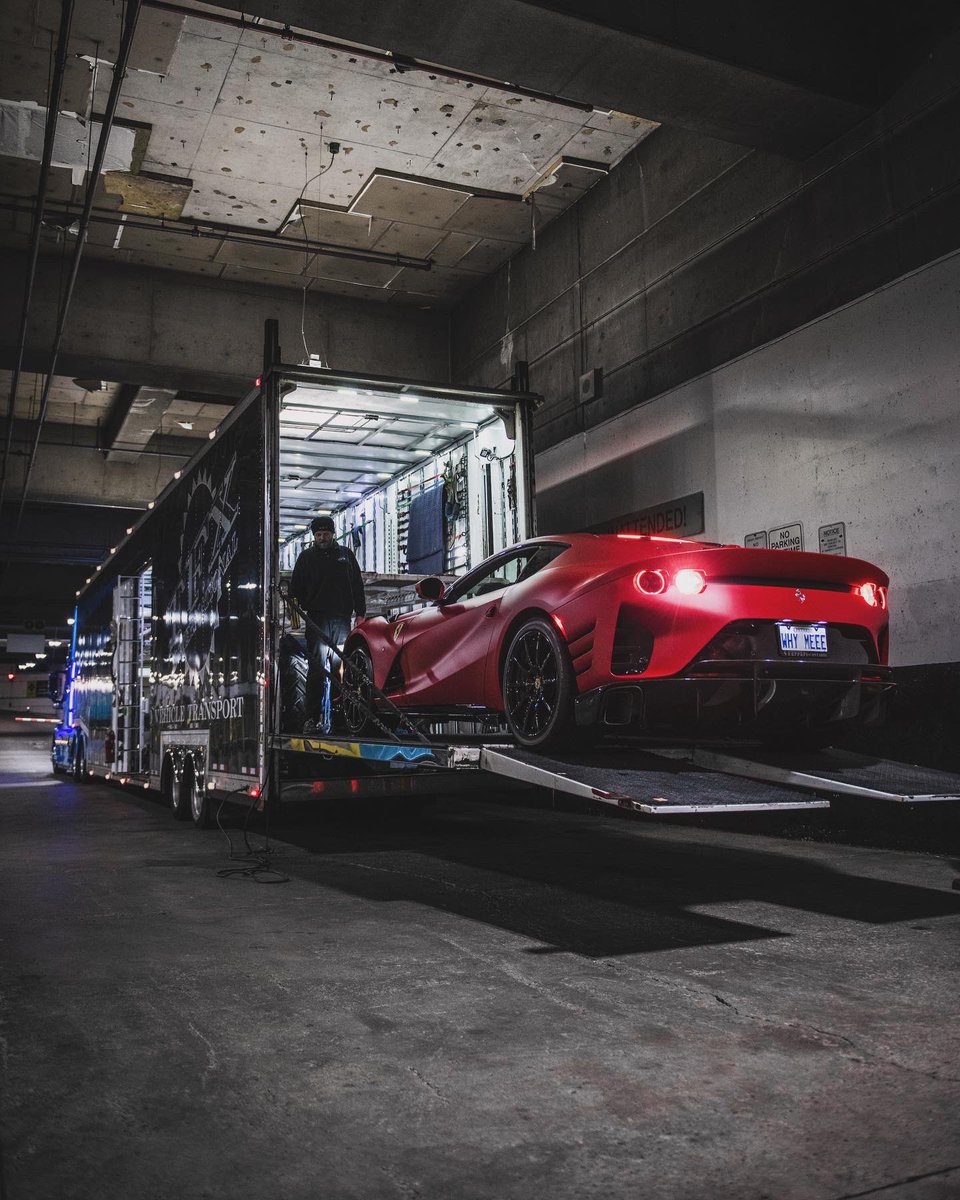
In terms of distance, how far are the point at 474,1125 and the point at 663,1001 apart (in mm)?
1360

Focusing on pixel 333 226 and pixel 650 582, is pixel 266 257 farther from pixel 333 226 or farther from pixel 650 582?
pixel 650 582

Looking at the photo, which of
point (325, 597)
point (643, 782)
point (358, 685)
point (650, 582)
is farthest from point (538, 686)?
point (325, 597)

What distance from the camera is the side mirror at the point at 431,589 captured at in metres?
6.99

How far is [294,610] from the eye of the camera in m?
9.39

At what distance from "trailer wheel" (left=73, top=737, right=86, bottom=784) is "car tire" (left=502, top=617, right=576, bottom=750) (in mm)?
13152

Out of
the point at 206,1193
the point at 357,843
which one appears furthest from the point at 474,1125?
the point at 357,843

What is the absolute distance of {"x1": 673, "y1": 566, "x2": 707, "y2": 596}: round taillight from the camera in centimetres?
523

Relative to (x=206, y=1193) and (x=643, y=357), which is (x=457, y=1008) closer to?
(x=206, y=1193)

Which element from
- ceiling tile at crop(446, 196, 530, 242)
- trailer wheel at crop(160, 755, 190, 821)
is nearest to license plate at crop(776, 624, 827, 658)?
trailer wheel at crop(160, 755, 190, 821)

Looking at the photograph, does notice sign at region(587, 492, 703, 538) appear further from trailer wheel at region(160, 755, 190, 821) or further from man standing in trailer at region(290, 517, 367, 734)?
trailer wheel at region(160, 755, 190, 821)

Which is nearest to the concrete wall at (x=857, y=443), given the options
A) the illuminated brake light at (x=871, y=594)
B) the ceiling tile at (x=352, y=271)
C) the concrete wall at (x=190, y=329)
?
the illuminated brake light at (x=871, y=594)

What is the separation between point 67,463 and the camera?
21.9 metres

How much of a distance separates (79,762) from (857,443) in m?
14.1

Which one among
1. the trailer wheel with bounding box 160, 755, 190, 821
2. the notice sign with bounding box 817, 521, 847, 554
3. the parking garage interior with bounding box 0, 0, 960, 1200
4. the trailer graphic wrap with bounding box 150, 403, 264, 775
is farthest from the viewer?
the trailer wheel with bounding box 160, 755, 190, 821
